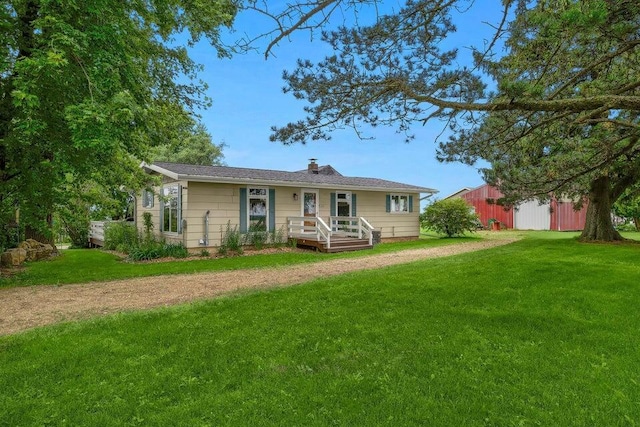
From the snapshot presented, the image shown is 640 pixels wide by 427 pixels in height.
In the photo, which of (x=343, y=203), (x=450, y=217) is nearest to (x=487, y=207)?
(x=450, y=217)

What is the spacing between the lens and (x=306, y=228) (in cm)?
1394

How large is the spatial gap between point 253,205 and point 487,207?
20055 mm

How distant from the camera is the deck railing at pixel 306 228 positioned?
13.3 metres

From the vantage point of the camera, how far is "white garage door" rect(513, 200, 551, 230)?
24.4m

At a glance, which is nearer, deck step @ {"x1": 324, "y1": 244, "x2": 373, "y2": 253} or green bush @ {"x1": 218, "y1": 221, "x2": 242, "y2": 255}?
green bush @ {"x1": 218, "y1": 221, "x2": 242, "y2": 255}

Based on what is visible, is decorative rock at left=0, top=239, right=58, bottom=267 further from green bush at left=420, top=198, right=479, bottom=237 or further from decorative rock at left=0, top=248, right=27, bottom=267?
green bush at left=420, top=198, right=479, bottom=237

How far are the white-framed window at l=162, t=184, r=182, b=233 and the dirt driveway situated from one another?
4.74m

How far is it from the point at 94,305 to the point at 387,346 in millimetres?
4502

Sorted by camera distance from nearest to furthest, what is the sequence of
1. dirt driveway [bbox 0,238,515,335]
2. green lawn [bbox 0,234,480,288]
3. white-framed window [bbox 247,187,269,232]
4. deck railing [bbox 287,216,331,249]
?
dirt driveway [bbox 0,238,515,335] < green lawn [bbox 0,234,480,288] < deck railing [bbox 287,216,331,249] < white-framed window [bbox 247,187,269,232]

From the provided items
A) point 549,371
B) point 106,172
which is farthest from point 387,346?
point 106,172

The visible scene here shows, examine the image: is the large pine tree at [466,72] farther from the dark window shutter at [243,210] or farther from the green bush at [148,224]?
the green bush at [148,224]

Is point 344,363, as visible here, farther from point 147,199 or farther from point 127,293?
point 147,199

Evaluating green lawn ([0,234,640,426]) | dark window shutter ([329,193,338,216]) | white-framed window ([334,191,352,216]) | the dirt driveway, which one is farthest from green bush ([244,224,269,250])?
green lawn ([0,234,640,426])

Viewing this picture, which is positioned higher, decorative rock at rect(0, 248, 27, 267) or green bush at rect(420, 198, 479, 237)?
green bush at rect(420, 198, 479, 237)
